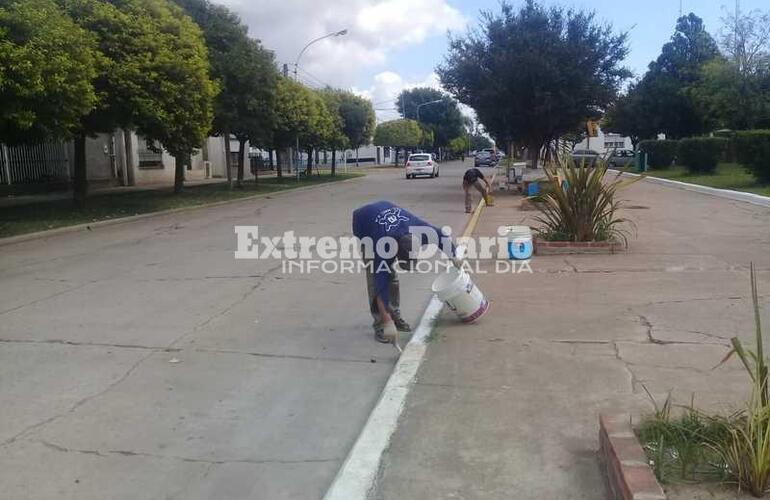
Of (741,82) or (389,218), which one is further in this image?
(741,82)

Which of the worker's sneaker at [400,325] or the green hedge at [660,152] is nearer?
the worker's sneaker at [400,325]

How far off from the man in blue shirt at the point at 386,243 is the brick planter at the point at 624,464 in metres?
2.53

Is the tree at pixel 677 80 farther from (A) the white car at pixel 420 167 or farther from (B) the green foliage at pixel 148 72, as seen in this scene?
(B) the green foliage at pixel 148 72

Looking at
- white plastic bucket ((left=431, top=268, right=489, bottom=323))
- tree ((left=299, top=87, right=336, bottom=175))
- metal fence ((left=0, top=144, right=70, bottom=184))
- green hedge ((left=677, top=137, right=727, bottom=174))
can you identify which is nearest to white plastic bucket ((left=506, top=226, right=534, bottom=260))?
white plastic bucket ((left=431, top=268, right=489, bottom=323))

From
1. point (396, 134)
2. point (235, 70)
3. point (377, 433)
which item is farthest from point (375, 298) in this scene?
point (396, 134)

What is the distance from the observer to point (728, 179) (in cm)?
2561

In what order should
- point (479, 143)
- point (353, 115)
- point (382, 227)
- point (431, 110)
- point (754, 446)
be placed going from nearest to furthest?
point (754, 446) < point (382, 227) < point (353, 115) < point (431, 110) < point (479, 143)

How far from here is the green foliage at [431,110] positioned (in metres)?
89.9

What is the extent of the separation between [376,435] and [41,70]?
1106cm

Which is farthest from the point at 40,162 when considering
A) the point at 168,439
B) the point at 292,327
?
Answer: the point at 168,439

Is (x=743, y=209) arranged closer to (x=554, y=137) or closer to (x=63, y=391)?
(x=554, y=137)

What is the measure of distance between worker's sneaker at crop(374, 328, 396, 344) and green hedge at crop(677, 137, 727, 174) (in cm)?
2686

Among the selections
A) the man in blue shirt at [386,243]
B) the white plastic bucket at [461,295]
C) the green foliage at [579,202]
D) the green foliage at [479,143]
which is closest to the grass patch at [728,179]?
the green foliage at [579,202]

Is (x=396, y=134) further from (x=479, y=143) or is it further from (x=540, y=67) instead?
(x=479, y=143)
